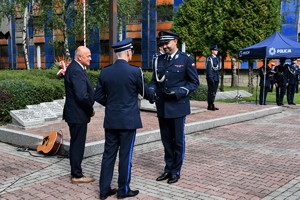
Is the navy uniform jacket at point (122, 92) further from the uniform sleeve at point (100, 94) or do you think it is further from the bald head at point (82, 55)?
the bald head at point (82, 55)

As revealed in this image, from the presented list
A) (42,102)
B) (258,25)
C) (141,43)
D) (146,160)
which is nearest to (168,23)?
(141,43)

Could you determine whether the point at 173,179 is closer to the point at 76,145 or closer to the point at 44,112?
the point at 76,145

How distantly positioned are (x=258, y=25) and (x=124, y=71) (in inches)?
764

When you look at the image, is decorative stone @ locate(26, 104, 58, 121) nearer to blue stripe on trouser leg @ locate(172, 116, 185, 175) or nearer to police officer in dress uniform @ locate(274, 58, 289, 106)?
blue stripe on trouser leg @ locate(172, 116, 185, 175)

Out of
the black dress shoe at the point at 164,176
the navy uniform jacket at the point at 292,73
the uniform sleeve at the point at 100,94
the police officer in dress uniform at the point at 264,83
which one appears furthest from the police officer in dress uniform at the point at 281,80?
the uniform sleeve at the point at 100,94

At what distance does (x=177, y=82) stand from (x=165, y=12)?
31361 millimetres

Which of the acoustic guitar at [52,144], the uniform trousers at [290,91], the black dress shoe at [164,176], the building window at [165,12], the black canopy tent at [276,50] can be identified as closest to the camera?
the black dress shoe at [164,176]

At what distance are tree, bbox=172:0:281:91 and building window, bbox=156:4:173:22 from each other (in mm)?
8507

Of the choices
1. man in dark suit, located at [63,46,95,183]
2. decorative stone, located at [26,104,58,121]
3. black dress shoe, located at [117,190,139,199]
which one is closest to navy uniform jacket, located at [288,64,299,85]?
decorative stone, located at [26,104,58,121]

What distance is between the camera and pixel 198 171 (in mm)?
5676

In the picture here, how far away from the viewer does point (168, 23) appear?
35375mm

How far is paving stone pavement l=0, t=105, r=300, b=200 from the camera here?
4.69m

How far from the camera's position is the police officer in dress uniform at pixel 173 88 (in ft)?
16.2

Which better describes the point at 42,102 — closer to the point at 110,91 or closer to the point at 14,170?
the point at 14,170
